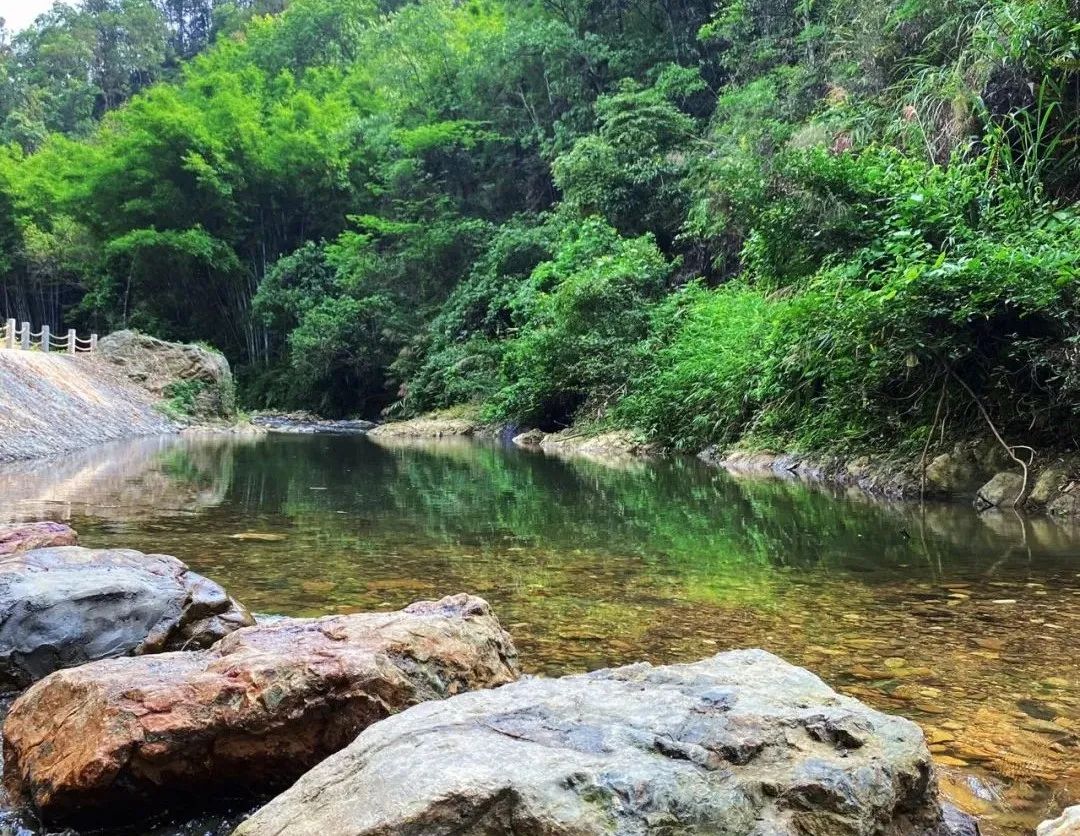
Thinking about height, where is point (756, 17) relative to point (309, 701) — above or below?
above

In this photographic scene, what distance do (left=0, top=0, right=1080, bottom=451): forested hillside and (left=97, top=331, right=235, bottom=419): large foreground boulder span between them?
3.84m

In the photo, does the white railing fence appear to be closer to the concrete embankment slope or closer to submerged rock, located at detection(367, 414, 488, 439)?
the concrete embankment slope

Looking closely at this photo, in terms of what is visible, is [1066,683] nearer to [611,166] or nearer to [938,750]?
[938,750]

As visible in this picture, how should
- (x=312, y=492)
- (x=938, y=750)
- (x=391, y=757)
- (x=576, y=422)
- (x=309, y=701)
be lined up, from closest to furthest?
(x=391, y=757)
(x=309, y=701)
(x=938, y=750)
(x=312, y=492)
(x=576, y=422)

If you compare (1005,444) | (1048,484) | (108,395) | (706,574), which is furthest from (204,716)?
(108,395)

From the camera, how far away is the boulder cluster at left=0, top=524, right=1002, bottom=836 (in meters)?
1.54

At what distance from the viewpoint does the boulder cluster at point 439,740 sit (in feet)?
5.05

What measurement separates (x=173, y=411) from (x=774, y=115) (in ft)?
58.9

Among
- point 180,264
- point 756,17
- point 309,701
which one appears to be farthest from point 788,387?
point 180,264

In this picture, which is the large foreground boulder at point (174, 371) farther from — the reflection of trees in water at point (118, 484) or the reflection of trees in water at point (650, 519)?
the reflection of trees in water at point (650, 519)

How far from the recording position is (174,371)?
2475 cm

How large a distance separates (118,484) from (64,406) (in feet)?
30.0

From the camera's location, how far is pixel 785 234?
418 inches

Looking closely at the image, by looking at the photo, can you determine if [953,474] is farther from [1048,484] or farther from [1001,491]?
[1048,484]
